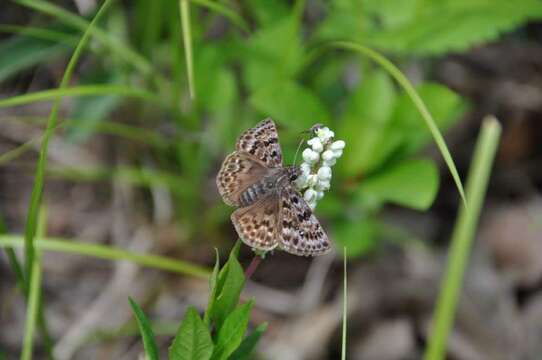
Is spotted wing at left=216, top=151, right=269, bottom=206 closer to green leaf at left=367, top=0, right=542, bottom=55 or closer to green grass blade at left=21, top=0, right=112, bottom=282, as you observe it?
green grass blade at left=21, top=0, right=112, bottom=282

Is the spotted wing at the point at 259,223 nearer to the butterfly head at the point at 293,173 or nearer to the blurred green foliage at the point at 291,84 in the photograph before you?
the butterfly head at the point at 293,173

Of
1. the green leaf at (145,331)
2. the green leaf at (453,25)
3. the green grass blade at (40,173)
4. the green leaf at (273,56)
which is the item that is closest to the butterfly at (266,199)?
Answer: the green leaf at (145,331)

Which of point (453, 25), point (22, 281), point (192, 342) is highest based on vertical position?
point (453, 25)

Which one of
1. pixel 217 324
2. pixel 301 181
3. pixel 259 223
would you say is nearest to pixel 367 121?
pixel 301 181

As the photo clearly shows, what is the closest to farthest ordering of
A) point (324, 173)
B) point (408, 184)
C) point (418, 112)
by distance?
point (324, 173)
point (408, 184)
point (418, 112)

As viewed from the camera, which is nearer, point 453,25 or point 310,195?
point 310,195

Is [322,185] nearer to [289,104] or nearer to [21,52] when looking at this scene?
[289,104]

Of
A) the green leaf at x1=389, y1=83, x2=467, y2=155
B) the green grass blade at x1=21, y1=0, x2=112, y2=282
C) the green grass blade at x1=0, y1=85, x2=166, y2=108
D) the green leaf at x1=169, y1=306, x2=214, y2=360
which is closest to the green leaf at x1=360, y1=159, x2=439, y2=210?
the green leaf at x1=389, y1=83, x2=467, y2=155

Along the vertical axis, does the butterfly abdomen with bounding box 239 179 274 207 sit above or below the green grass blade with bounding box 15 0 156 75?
below
